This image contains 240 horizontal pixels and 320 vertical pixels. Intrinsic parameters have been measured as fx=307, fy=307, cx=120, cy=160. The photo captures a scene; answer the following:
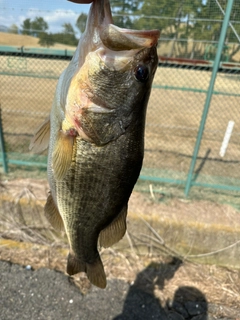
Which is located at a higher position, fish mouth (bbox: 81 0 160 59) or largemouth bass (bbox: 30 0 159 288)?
fish mouth (bbox: 81 0 160 59)

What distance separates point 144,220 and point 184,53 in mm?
5444

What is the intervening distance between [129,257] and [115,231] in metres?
2.25

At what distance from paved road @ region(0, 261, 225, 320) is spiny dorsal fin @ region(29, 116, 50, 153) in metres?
2.19

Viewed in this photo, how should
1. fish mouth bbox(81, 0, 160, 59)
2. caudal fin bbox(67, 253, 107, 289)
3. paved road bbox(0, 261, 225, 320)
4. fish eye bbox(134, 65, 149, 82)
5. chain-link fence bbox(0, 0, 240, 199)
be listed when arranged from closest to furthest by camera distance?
fish mouth bbox(81, 0, 160, 59) < fish eye bbox(134, 65, 149, 82) < caudal fin bbox(67, 253, 107, 289) < paved road bbox(0, 261, 225, 320) < chain-link fence bbox(0, 0, 240, 199)

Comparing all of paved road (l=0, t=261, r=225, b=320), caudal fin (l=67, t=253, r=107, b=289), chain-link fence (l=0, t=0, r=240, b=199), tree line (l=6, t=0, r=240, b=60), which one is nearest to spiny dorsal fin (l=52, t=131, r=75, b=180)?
caudal fin (l=67, t=253, r=107, b=289)

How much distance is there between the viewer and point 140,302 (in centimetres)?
323

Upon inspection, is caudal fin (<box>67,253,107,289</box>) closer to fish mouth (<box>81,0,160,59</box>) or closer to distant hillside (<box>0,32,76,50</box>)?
fish mouth (<box>81,0,160,59</box>)

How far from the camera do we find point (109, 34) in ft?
3.81

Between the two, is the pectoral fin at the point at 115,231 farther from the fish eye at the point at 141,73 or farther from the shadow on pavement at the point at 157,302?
the shadow on pavement at the point at 157,302

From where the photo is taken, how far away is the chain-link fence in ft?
13.7

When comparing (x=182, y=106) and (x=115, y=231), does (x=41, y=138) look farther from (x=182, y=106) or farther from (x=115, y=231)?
(x=182, y=106)

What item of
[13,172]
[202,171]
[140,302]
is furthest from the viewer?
[202,171]

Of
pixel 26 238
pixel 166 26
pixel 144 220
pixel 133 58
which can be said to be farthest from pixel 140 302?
pixel 166 26

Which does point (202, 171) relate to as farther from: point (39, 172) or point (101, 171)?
point (101, 171)
